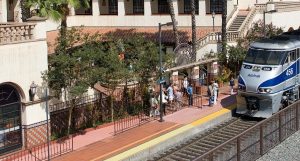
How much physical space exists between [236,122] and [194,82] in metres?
6.42

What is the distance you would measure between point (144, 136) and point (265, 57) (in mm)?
7346

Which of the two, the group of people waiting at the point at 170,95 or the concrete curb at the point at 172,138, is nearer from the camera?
the concrete curb at the point at 172,138

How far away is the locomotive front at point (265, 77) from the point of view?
26094 mm

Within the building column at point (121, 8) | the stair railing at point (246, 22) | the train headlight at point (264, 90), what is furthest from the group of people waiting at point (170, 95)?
the building column at point (121, 8)

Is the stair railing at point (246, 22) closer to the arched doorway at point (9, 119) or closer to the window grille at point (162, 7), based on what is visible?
the window grille at point (162, 7)

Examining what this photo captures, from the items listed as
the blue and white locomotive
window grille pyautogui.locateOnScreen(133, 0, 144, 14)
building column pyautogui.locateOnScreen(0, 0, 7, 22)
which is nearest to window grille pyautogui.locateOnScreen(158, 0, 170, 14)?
window grille pyautogui.locateOnScreen(133, 0, 144, 14)

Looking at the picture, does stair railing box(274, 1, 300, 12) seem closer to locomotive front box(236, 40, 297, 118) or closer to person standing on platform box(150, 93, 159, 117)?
locomotive front box(236, 40, 297, 118)

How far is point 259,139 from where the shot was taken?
20.6 metres

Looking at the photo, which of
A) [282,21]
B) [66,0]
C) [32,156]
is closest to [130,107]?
[66,0]

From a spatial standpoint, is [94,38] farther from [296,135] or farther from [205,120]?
[296,135]

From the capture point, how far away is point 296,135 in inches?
926

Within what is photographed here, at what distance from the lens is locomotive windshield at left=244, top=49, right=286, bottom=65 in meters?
26.4

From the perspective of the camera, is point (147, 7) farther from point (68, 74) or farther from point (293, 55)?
point (68, 74)

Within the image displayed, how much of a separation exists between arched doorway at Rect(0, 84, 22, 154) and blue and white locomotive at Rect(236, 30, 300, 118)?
10993 mm
